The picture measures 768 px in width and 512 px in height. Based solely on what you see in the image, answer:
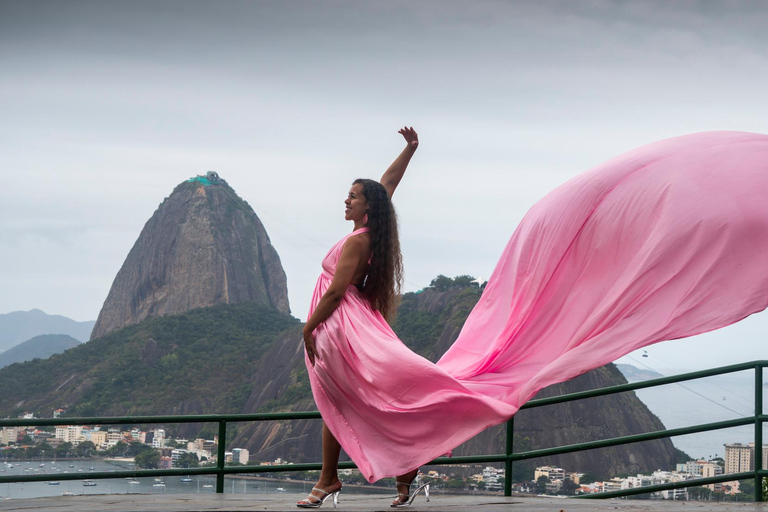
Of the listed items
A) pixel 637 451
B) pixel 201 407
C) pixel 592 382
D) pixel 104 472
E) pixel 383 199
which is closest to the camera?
pixel 383 199

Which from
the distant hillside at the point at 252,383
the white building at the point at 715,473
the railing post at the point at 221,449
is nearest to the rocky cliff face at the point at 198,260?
the distant hillside at the point at 252,383

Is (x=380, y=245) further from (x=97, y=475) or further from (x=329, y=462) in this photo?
(x=97, y=475)

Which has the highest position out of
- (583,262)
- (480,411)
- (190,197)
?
(190,197)

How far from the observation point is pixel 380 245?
16.7ft

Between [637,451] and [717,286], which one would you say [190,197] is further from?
[717,286]

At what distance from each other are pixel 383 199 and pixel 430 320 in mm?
70913

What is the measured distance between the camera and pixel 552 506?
17.6 ft

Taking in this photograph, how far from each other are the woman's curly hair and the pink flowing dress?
0.43ft

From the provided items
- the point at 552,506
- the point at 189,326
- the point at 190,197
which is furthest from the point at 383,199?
the point at 190,197

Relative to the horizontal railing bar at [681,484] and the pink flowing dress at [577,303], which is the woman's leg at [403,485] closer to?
the pink flowing dress at [577,303]

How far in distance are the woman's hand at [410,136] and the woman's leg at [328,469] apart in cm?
195

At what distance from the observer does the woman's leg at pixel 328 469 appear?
4887 mm

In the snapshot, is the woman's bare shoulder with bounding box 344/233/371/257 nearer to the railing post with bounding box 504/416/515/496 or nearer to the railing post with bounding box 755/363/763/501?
A: the railing post with bounding box 504/416/515/496

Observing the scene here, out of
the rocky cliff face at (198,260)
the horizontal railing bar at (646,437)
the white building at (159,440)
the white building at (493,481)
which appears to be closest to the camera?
the horizontal railing bar at (646,437)
